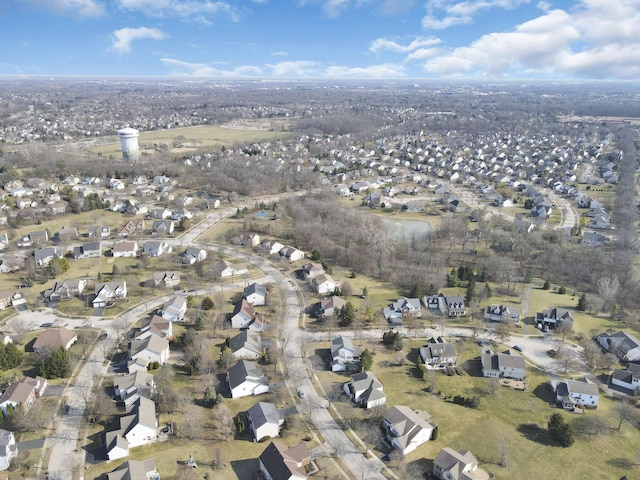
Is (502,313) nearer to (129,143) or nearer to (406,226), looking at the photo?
(406,226)

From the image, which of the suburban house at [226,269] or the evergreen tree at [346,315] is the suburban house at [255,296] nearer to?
the suburban house at [226,269]

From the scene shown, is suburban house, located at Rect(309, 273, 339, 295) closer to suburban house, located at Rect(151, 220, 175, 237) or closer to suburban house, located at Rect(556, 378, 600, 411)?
suburban house, located at Rect(556, 378, 600, 411)

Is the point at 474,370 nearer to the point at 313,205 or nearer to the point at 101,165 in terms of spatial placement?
the point at 313,205

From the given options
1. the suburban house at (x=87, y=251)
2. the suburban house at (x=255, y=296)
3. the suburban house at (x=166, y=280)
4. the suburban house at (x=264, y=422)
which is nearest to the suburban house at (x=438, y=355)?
the suburban house at (x=264, y=422)

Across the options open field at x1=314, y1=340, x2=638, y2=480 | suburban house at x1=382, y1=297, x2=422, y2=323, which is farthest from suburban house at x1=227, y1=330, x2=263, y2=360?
suburban house at x1=382, y1=297, x2=422, y2=323

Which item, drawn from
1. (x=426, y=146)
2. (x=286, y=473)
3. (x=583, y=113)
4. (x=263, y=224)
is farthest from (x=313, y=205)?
(x=583, y=113)
